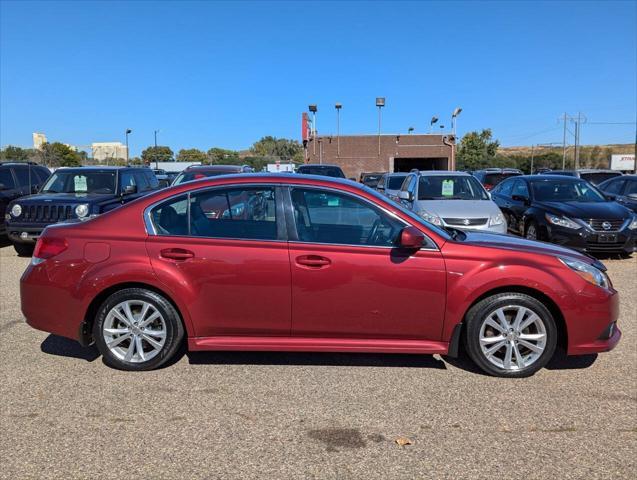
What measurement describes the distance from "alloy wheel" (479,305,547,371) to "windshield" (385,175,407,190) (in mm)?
13314

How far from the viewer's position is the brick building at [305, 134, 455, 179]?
140 ft

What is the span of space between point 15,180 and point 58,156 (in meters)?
48.0

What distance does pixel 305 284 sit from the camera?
416 centimetres

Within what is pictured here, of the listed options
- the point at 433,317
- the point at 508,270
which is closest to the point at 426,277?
the point at 433,317

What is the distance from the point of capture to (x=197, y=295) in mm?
4238

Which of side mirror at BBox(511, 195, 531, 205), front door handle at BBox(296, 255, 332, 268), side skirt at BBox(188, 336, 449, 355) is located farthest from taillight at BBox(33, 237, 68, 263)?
Result: side mirror at BBox(511, 195, 531, 205)

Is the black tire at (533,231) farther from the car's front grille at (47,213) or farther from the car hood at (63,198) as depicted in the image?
the car's front grille at (47,213)

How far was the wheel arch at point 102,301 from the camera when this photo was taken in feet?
14.1

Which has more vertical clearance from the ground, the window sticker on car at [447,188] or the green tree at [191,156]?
the green tree at [191,156]

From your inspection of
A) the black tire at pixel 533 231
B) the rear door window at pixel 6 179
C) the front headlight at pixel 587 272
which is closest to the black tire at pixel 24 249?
the rear door window at pixel 6 179

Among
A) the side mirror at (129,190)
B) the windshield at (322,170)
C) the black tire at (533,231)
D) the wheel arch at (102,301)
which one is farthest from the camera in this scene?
the windshield at (322,170)

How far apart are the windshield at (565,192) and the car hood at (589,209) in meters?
0.37

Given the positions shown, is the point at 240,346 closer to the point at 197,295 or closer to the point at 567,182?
the point at 197,295

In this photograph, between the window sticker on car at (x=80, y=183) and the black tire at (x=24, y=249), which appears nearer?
the black tire at (x=24, y=249)
